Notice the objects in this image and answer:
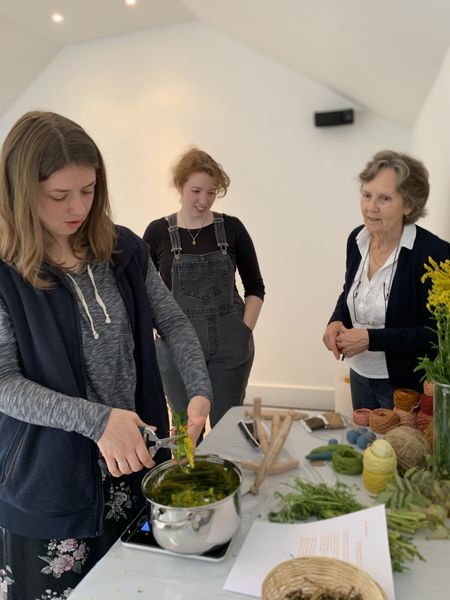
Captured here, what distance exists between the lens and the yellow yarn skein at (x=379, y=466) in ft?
3.20

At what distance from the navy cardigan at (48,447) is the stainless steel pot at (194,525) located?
0.26m

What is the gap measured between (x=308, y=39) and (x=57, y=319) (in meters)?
1.87

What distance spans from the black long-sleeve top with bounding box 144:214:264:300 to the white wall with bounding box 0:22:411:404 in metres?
1.17

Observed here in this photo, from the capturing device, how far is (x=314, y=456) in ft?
3.72

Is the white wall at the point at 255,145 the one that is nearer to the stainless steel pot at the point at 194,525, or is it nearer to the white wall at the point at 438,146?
the white wall at the point at 438,146

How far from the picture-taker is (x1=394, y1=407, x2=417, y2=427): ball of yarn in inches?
47.5

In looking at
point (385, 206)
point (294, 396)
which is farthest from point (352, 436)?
point (294, 396)

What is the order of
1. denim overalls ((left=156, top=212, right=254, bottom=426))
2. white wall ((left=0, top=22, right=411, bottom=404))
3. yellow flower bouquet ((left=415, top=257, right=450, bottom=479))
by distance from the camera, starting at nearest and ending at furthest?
yellow flower bouquet ((left=415, top=257, right=450, bottom=479)) → denim overalls ((left=156, top=212, right=254, bottom=426)) → white wall ((left=0, top=22, right=411, bottom=404))

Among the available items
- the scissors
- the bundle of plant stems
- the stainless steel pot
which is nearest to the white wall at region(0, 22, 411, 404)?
the bundle of plant stems

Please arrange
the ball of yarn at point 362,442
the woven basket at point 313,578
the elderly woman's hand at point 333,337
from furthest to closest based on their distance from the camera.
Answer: the elderly woman's hand at point 333,337 < the ball of yarn at point 362,442 < the woven basket at point 313,578

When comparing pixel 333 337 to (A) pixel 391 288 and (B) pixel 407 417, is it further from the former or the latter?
(B) pixel 407 417

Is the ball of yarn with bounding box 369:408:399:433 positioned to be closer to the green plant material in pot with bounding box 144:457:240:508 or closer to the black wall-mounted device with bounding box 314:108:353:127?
the green plant material in pot with bounding box 144:457:240:508

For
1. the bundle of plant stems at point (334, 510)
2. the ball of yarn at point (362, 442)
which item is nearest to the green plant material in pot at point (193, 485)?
the bundle of plant stems at point (334, 510)

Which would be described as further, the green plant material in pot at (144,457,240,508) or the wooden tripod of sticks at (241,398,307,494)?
the wooden tripod of sticks at (241,398,307,494)
